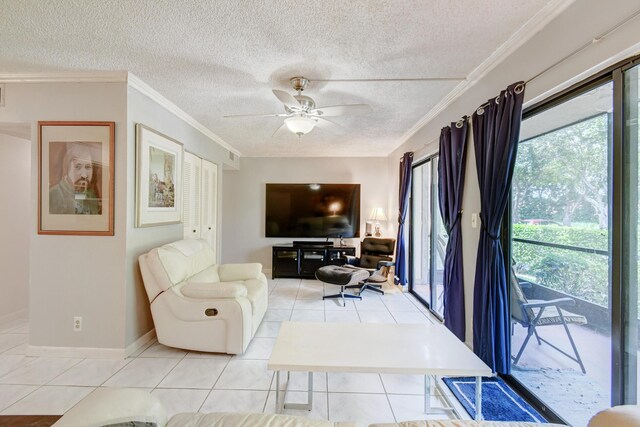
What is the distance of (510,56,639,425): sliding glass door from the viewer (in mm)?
1349

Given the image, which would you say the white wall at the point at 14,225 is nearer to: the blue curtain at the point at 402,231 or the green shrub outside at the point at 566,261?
the blue curtain at the point at 402,231

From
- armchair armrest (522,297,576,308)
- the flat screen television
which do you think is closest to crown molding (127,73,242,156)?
the flat screen television

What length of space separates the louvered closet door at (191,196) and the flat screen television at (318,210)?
181cm

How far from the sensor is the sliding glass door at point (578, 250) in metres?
1.35

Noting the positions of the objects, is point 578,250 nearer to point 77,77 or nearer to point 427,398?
point 427,398

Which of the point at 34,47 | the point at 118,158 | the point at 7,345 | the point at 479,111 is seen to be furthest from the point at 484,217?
the point at 7,345

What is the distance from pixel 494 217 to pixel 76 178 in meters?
3.57

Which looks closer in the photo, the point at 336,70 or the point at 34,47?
the point at 34,47

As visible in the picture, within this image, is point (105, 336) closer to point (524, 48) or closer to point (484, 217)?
point (484, 217)

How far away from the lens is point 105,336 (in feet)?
8.05

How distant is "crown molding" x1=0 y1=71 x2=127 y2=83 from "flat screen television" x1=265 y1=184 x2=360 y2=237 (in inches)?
135

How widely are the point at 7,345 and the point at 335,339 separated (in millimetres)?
3249

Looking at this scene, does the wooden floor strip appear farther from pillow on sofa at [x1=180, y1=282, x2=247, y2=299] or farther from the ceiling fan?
the ceiling fan

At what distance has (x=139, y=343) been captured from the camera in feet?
8.57
